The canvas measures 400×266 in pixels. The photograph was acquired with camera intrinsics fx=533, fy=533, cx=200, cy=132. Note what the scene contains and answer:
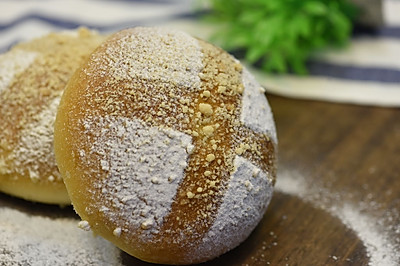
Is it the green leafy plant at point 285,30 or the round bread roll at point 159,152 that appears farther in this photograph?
the green leafy plant at point 285,30

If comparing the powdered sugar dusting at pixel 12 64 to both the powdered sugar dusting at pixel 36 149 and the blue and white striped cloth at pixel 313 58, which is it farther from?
the blue and white striped cloth at pixel 313 58

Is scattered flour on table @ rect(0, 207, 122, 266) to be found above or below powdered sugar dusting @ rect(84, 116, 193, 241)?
below

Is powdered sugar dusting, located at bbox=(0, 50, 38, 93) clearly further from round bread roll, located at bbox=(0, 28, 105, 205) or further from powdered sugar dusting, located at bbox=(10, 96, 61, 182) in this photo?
powdered sugar dusting, located at bbox=(10, 96, 61, 182)

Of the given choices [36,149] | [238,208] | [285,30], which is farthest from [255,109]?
[285,30]

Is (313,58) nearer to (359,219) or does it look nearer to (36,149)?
(359,219)

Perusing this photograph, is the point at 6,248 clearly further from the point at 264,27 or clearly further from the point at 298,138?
the point at 264,27

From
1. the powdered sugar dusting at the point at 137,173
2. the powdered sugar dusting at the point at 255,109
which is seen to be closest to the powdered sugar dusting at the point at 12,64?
the powdered sugar dusting at the point at 137,173

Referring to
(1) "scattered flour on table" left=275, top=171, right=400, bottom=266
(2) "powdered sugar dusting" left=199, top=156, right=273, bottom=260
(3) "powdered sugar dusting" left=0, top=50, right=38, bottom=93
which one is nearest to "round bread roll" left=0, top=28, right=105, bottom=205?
(3) "powdered sugar dusting" left=0, top=50, right=38, bottom=93
